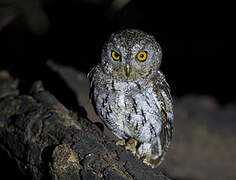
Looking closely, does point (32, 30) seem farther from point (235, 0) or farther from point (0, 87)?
point (235, 0)

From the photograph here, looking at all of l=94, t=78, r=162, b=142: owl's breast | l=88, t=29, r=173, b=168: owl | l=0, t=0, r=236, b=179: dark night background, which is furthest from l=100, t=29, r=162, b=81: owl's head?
l=0, t=0, r=236, b=179: dark night background

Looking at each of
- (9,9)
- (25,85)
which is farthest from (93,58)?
(25,85)

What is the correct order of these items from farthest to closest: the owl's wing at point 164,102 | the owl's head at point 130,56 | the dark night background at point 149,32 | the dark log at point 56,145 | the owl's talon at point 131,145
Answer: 1. the dark night background at point 149,32
2. the owl's talon at point 131,145
3. the owl's wing at point 164,102
4. the owl's head at point 130,56
5. the dark log at point 56,145

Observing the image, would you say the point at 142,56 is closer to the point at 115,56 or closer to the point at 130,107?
the point at 115,56

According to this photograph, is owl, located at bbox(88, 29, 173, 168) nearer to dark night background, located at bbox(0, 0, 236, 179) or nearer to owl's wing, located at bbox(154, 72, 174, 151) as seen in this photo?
owl's wing, located at bbox(154, 72, 174, 151)

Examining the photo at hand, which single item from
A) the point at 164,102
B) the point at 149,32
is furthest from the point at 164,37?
the point at 164,102

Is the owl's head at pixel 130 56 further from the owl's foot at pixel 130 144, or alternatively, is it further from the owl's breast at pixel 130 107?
the owl's foot at pixel 130 144

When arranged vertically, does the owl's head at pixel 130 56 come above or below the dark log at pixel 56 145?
above

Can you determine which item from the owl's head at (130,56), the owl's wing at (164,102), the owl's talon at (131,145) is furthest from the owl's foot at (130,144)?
the owl's head at (130,56)
